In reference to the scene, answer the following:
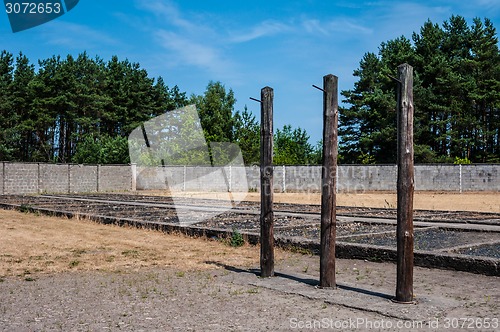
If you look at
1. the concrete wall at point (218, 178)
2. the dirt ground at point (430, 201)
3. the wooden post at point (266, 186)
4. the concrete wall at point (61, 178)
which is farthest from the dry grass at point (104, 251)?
the concrete wall at point (218, 178)

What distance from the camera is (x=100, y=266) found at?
24.6ft

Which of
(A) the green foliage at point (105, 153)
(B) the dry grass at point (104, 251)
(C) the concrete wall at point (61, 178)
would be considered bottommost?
(B) the dry grass at point (104, 251)

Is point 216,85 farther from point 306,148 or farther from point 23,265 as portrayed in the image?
point 23,265

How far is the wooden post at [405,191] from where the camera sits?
5.23 m

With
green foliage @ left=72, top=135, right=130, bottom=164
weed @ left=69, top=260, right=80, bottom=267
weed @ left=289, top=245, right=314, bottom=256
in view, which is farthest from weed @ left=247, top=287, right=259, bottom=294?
green foliage @ left=72, top=135, right=130, bottom=164

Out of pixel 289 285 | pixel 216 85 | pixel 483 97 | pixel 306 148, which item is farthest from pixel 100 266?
pixel 306 148

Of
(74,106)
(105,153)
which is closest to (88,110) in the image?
(74,106)

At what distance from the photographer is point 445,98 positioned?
4050 cm

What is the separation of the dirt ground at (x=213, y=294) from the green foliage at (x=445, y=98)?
112 ft

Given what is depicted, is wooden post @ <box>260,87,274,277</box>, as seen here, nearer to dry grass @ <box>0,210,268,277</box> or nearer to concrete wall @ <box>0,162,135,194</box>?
dry grass @ <box>0,210,268,277</box>

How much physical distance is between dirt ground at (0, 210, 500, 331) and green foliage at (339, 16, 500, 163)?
34196mm

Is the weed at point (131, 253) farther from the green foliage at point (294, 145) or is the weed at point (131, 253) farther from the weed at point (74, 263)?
the green foliage at point (294, 145)

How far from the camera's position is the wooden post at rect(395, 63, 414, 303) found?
5.23 metres

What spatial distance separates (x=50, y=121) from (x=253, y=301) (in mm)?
48304
